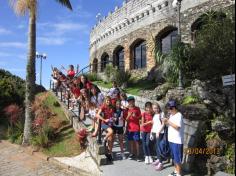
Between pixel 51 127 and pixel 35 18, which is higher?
pixel 35 18

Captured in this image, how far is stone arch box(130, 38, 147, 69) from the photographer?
24.0m

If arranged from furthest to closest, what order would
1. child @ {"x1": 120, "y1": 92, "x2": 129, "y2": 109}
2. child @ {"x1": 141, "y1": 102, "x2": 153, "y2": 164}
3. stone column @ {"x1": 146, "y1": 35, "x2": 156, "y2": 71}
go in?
stone column @ {"x1": 146, "y1": 35, "x2": 156, "y2": 71} → child @ {"x1": 120, "y1": 92, "x2": 129, "y2": 109} → child @ {"x1": 141, "y1": 102, "x2": 153, "y2": 164}

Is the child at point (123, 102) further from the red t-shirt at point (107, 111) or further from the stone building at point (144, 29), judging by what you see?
the stone building at point (144, 29)

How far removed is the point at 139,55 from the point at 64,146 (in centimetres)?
1308

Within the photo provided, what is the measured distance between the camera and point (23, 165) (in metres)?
11.9

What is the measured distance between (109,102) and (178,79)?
5.85 metres

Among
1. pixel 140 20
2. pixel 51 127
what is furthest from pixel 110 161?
pixel 140 20

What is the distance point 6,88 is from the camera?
20047 mm

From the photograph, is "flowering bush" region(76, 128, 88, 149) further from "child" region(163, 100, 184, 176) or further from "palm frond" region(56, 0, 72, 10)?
"palm frond" region(56, 0, 72, 10)

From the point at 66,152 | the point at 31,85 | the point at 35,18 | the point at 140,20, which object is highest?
the point at 140,20

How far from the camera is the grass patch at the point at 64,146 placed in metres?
12.0

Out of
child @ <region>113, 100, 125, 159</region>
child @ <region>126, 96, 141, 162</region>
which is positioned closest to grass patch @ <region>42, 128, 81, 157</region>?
child @ <region>113, 100, 125, 159</region>

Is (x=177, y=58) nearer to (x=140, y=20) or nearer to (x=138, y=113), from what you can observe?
(x=138, y=113)
